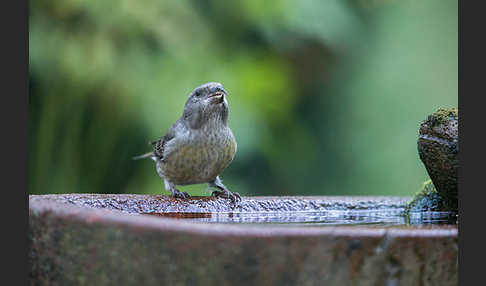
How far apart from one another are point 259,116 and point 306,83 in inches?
55.6

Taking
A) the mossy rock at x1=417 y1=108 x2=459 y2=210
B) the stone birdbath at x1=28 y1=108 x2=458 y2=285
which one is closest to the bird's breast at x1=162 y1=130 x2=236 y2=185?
the mossy rock at x1=417 y1=108 x2=459 y2=210

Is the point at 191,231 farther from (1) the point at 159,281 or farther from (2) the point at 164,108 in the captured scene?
(2) the point at 164,108

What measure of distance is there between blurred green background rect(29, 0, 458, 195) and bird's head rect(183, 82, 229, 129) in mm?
593

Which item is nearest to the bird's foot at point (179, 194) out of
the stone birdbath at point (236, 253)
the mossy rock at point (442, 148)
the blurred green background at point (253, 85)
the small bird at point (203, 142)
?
the small bird at point (203, 142)

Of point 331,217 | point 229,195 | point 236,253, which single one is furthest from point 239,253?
point 229,195

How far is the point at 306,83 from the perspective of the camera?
24.3ft

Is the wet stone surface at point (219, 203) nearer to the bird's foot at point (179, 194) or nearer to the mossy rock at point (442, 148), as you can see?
the bird's foot at point (179, 194)

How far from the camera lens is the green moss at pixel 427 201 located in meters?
3.64

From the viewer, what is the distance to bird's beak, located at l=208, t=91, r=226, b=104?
3.99 meters

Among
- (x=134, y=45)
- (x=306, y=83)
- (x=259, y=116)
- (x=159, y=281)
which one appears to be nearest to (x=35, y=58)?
(x=134, y=45)

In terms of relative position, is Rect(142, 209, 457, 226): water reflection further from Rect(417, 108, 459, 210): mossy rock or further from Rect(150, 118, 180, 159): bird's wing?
Rect(150, 118, 180, 159): bird's wing

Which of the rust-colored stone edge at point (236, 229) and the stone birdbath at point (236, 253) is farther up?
the rust-colored stone edge at point (236, 229)

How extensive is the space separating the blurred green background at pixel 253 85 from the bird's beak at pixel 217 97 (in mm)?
736

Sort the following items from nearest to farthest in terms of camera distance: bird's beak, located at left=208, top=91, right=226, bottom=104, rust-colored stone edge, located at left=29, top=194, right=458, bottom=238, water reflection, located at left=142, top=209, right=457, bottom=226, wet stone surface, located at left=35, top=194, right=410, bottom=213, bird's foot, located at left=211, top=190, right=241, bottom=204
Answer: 1. rust-colored stone edge, located at left=29, top=194, right=458, bottom=238
2. water reflection, located at left=142, top=209, right=457, bottom=226
3. wet stone surface, located at left=35, top=194, right=410, bottom=213
4. bird's foot, located at left=211, top=190, right=241, bottom=204
5. bird's beak, located at left=208, top=91, right=226, bottom=104
